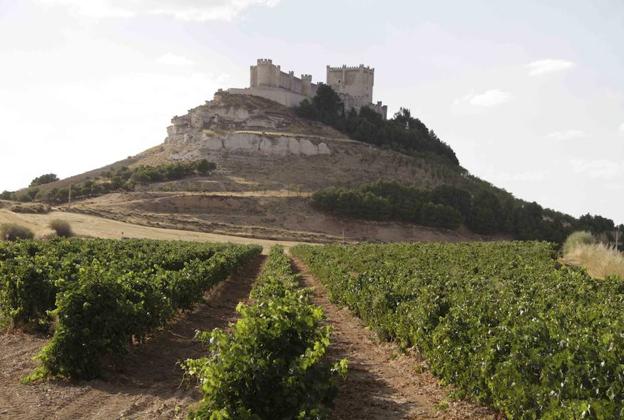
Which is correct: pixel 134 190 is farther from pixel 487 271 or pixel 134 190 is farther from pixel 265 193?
pixel 487 271

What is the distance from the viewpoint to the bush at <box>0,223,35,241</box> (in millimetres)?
44312

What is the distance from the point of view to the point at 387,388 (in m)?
10.7

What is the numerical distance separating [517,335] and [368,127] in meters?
106

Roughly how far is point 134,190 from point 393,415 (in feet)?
250

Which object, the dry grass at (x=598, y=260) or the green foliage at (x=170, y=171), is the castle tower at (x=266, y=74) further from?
the dry grass at (x=598, y=260)

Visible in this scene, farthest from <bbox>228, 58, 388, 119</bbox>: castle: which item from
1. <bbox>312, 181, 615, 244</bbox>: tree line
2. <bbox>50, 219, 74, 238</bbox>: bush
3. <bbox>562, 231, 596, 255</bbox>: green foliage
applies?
<bbox>562, 231, 596, 255</bbox>: green foliage

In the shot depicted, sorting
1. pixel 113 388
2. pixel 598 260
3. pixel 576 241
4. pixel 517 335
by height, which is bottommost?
pixel 113 388

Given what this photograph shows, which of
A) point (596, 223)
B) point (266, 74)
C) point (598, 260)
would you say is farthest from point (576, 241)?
point (266, 74)

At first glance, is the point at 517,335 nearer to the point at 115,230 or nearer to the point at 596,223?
the point at 115,230

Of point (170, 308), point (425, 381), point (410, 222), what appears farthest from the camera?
point (410, 222)

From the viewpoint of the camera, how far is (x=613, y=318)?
996 centimetres

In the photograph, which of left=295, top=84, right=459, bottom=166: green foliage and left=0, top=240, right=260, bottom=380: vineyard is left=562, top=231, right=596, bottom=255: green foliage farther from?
left=295, top=84, right=459, bottom=166: green foliage

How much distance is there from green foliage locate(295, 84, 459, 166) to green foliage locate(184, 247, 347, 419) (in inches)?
4026

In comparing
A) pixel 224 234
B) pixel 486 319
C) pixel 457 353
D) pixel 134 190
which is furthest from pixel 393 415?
pixel 134 190
